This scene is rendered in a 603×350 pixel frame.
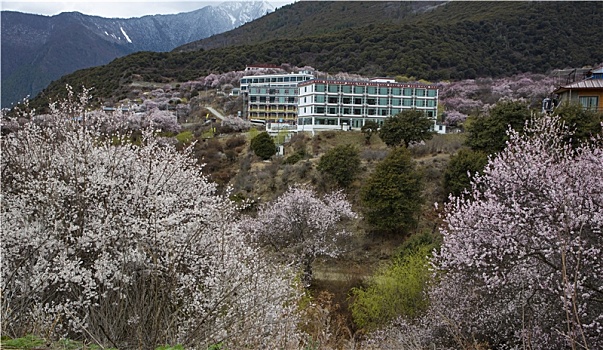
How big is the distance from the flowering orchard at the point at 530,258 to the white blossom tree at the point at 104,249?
330 cm

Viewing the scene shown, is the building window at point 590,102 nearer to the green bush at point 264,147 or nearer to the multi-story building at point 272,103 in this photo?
the green bush at point 264,147

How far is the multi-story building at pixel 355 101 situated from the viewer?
1892 inches

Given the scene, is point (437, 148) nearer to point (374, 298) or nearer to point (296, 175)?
point (296, 175)

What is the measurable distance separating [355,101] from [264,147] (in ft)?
47.1

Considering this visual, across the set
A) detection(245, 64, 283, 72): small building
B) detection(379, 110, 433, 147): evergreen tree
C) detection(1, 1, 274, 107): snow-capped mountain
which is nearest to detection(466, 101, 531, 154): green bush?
detection(379, 110, 433, 147): evergreen tree

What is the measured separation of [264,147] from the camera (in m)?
38.3

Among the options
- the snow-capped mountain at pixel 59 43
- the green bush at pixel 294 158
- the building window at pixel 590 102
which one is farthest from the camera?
the snow-capped mountain at pixel 59 43

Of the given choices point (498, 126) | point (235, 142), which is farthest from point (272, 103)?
point (498, 126)

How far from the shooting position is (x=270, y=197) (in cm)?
3044

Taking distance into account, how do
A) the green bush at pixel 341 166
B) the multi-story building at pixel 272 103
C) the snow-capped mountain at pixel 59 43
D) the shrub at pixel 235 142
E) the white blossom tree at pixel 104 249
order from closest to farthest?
the white blossom tree at pixel 104 249 → the green bush at pixel 341 166 → the shrub at pixel 235 142 → the multi-story building at pixel 272 103 → the snow-capped mountain at pixel 59 43

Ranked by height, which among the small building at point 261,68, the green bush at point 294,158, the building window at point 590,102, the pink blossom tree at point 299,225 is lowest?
the pink blossom tree at point 299,225

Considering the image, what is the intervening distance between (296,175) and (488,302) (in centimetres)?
2171

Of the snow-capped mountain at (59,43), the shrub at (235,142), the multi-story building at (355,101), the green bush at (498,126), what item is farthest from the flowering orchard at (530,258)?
the snow-capped mountain at (59,43)

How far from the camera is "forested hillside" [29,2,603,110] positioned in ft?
245
